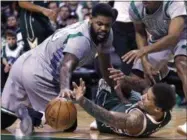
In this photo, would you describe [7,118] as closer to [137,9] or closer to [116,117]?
[116,117]

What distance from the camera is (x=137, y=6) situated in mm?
5734

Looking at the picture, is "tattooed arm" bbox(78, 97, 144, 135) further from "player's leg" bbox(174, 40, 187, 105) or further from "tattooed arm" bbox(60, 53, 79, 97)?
"player's leg" bbox(174, 40, 187, 105)

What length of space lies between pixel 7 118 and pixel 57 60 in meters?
0.83

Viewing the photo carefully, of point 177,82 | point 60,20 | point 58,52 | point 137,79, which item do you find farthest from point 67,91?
point 60,20

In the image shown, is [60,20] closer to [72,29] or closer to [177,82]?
[177,82]

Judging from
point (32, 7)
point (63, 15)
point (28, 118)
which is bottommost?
point (63, 15)

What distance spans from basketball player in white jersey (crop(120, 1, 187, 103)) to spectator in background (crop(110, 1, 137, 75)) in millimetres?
811

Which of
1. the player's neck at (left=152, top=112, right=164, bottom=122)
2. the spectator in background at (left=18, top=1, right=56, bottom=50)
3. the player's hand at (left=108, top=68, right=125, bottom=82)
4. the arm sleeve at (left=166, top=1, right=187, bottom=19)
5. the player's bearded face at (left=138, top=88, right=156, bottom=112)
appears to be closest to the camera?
the player's bearded face at (left=138, top=88, right=156, bottom=112)

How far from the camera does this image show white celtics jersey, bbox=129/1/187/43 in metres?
5.38

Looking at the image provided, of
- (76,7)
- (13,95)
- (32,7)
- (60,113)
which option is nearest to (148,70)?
(60,113)

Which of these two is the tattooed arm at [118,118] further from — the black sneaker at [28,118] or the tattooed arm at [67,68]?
the black sneaker at [28,118]

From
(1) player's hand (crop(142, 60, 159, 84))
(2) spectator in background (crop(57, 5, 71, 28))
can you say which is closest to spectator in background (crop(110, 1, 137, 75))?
(1) player's hand (crop(142, 60, 159, 84))

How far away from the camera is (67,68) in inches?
190

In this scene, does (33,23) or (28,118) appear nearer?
(28,118)
